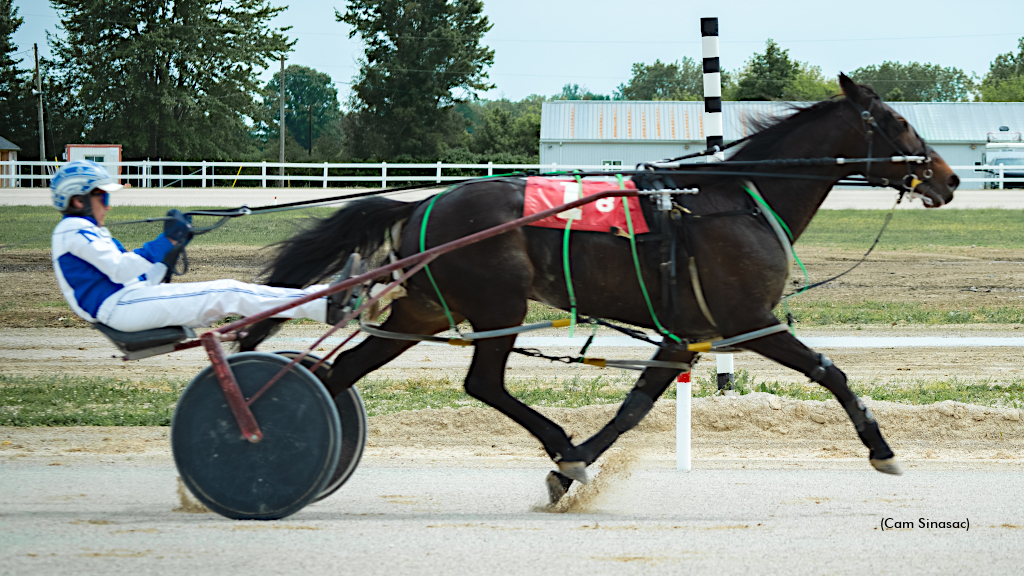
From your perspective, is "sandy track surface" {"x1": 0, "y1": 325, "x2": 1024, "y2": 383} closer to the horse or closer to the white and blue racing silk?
the horse

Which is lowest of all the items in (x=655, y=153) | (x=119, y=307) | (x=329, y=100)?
(x=119, y=307)

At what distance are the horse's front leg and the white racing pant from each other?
156 centimetres

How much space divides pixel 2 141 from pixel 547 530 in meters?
51.4

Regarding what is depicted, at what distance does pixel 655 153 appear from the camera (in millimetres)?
40344

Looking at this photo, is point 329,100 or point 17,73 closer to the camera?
point 17,73

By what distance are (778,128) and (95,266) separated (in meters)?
3.39

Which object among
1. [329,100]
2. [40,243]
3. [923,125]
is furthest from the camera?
[329,100]

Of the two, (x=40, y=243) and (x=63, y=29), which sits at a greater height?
(x=63, y=29)

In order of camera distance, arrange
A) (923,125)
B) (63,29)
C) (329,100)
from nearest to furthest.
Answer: (923,125) → (63,29) → (329,100)

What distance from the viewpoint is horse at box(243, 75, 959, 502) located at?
179 inches

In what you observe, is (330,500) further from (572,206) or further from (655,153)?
(655,153)

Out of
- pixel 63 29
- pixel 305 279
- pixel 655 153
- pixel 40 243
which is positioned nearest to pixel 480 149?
pixel 655 153

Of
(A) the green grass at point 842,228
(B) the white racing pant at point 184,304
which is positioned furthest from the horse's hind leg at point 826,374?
(A) the green grass at point 842,228

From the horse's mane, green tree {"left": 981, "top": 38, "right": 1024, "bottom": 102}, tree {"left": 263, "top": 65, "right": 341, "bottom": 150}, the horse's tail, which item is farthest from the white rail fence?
tree {"left": 263, "top": 65, "right": 341, "bottom": 150}
